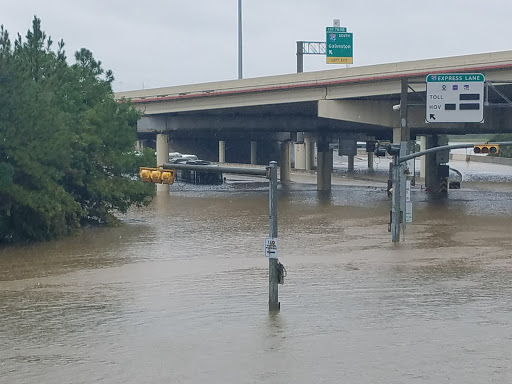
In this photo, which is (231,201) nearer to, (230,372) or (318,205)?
(318,205)

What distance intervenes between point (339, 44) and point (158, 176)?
143 ft

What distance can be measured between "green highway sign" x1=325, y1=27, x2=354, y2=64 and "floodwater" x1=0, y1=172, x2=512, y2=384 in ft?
74.0

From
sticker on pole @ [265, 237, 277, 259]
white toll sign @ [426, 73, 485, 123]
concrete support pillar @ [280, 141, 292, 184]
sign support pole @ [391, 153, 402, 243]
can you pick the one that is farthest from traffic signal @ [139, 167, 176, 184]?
concrete support pillar @ [280, 141, 292, 184]

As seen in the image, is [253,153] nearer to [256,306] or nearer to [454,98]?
[454,98]

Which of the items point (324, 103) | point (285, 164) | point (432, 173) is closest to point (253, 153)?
point (285, 164)

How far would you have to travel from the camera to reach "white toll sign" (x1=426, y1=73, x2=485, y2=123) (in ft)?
129

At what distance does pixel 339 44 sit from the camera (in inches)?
2527

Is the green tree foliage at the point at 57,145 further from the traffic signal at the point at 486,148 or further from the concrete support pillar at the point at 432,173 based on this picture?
the concrete support pillar at the point at 432,173

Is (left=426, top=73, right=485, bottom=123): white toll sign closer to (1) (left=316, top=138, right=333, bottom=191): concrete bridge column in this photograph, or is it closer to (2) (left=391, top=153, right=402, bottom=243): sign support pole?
(2) (left=391, top=153, right=402, bottom=243): sign support pole

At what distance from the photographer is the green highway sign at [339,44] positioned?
64062mm

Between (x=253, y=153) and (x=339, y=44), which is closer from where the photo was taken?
(x=339, y=44)

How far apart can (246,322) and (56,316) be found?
4929 millimetres

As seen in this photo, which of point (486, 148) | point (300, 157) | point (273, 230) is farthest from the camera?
point (300, 157)

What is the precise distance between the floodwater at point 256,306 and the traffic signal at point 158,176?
133 inches
